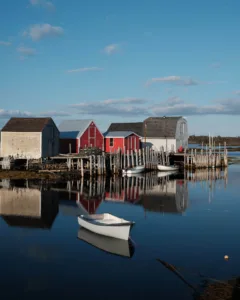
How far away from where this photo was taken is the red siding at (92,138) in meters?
52.1

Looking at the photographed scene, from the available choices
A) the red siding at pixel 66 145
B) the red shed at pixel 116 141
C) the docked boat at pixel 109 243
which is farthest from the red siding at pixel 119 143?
the docked boat at pixel 109 243

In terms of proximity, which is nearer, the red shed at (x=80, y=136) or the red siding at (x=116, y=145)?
the red shed at (x=80, y=136)

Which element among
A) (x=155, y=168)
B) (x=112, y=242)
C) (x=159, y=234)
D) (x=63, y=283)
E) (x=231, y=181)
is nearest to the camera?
(x=63, y=283)

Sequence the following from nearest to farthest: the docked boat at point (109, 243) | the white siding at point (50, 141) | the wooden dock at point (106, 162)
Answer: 1. the docked boat at point (109, 243)
2. the wooden dock at point (106, 162)
3. the white siding at point (50, 141)

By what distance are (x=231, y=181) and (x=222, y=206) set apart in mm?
17138

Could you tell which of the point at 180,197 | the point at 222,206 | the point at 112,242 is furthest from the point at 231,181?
the point at 112,242

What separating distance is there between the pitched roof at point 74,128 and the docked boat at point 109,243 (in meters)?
32.8

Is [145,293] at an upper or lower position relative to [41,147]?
lower

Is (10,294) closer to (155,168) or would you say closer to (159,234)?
(159,234)

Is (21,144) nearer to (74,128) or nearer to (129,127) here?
(74,128)

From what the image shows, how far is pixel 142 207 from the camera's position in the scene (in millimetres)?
28078

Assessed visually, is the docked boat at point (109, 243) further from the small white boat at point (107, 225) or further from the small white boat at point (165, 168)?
the small white boat at point (165, 168)

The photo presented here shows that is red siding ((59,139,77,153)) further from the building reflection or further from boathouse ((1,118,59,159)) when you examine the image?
the building reflection

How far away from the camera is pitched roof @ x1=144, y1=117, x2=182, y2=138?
2522 inches
